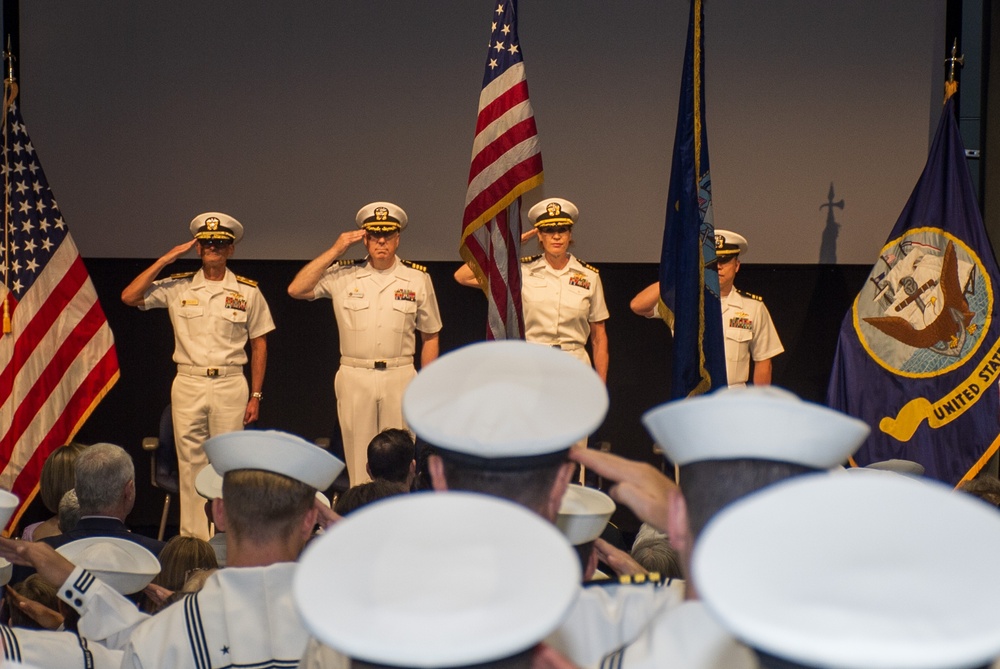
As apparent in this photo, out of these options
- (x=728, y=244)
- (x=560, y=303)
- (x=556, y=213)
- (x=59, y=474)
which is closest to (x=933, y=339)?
(x=728, y=244)

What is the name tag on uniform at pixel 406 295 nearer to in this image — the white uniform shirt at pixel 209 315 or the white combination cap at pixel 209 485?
the white uniform shirt at pixel 209 315

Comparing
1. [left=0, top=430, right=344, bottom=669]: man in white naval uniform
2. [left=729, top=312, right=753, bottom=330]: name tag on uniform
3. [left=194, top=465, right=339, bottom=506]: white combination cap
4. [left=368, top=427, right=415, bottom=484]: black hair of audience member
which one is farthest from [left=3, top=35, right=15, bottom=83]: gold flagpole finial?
[left=0, top=430, right=344, bottom=669]: man in white naval uniform

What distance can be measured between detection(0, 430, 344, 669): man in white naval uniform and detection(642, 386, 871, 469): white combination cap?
825 millimetres

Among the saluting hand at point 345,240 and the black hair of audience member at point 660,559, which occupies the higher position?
the saluting hand at point 345,240

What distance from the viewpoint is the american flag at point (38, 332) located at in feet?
18.7

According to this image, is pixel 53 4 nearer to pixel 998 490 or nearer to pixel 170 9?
pixel 170 9

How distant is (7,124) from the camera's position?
19.6 ft

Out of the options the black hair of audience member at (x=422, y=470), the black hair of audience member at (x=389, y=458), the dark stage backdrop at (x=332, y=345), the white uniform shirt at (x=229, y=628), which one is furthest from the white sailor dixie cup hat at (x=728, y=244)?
the white uniform shirt at (x=229, y=628)

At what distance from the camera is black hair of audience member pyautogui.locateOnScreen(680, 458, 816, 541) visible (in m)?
1.40

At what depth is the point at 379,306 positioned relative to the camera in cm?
622

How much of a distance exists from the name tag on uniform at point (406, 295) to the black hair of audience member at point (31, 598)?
12.2 ft

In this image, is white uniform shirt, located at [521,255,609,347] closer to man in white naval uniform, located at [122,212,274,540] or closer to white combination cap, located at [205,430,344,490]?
man in white naval uniform, located at [122,212,274,540]

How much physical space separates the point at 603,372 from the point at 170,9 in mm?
3379

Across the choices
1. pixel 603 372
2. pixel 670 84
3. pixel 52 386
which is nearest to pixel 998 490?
pixel 603 372
